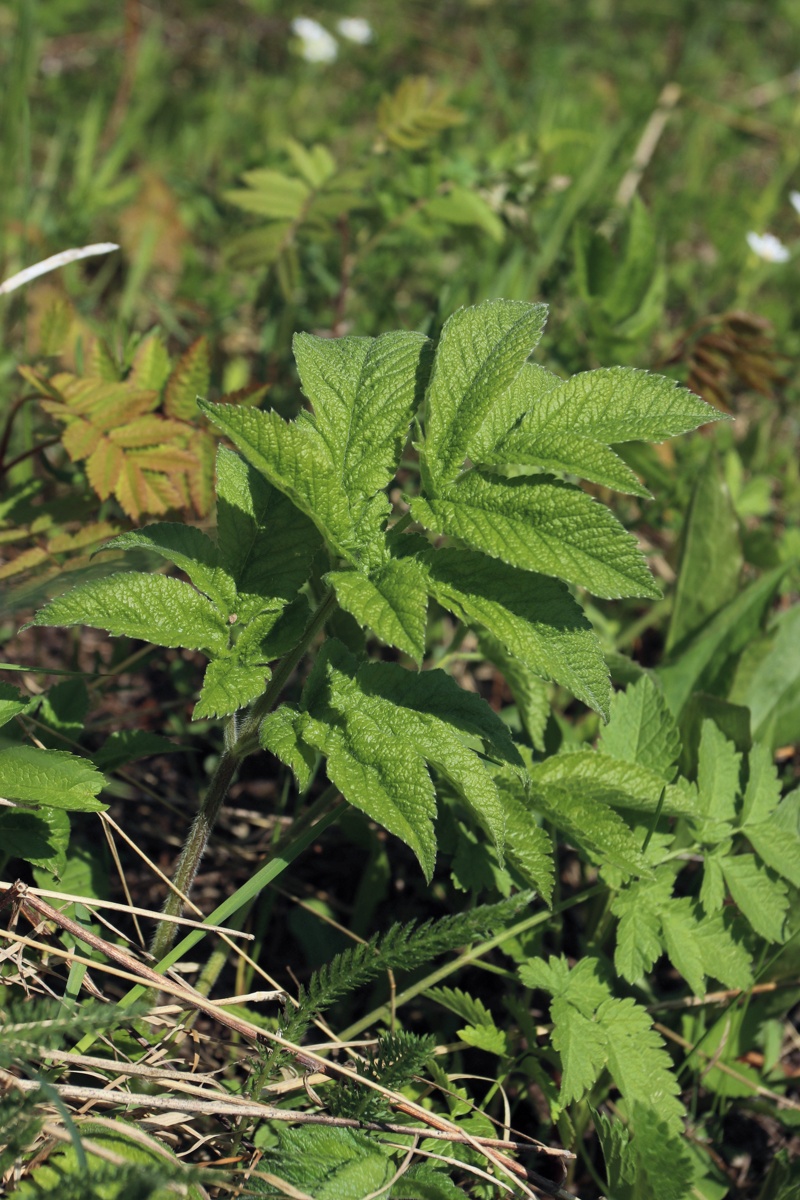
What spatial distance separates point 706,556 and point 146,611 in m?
1.46

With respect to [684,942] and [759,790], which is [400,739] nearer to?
[684,942]

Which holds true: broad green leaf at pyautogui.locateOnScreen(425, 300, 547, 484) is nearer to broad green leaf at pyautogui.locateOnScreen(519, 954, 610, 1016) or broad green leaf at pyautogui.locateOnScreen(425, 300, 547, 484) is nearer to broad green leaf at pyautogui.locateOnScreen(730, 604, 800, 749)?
broad green leaf at pyautogui.locateOnScreen(519, 954, 610, 1016)

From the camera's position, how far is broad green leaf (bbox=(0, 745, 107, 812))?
1468 mm

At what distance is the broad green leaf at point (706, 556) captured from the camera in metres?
2.40

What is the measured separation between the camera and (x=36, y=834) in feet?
5.20

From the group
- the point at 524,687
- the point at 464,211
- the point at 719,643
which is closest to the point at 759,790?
the point at 524,687

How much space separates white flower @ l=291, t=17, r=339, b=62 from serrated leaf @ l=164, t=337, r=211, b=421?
9.61 feet

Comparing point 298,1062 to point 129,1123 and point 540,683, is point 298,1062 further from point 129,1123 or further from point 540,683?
point 540,683

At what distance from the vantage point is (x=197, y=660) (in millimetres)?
2363

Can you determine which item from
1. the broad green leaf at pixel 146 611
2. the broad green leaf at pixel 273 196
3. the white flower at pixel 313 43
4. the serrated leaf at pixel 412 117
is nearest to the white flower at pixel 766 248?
the serrated leaf at pixel 412 117

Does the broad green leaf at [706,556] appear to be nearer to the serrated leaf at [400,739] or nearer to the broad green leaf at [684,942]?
the broad green leaf at [684,942]

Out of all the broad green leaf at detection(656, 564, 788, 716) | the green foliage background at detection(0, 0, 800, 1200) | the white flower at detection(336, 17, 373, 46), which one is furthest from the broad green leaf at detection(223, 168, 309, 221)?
the white flower at detection(336, 17, 373, 46)

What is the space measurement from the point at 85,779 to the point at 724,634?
140 centimetres

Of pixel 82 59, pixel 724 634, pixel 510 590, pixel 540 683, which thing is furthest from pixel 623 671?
pixel 82 59
